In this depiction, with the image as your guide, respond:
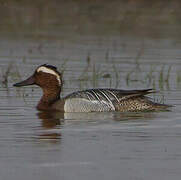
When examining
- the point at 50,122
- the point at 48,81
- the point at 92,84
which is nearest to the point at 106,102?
the point at 48,81

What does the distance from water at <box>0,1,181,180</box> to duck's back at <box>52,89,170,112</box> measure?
279 millimetres

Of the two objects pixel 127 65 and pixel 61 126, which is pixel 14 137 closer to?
pixel 61 126

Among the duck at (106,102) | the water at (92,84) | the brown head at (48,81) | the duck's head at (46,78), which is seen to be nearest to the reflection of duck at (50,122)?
the water at (92,84)

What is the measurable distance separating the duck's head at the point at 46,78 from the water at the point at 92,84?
0.30 meters

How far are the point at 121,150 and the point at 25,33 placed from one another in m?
13.4

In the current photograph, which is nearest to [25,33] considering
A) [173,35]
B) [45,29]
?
[45,29]

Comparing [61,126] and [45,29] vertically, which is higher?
[45,29]

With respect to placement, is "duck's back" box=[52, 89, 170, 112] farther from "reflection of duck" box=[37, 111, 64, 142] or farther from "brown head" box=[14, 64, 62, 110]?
"brown head" box=[14, 64, 62, 110]

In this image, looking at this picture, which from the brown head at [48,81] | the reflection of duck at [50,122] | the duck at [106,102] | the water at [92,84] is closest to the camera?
the water at [92,84]

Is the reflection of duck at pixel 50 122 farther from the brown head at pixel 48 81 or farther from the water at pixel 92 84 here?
the brown head at pixel 48 81

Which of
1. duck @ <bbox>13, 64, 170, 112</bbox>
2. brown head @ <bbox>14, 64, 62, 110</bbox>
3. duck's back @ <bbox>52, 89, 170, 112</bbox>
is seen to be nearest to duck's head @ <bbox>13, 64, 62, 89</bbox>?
brown head @ <bbox>14, 64, 62, 110</bbox>

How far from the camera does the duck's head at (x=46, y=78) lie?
1423 cm

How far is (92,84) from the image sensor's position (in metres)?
15.9

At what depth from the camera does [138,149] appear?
1023cm
